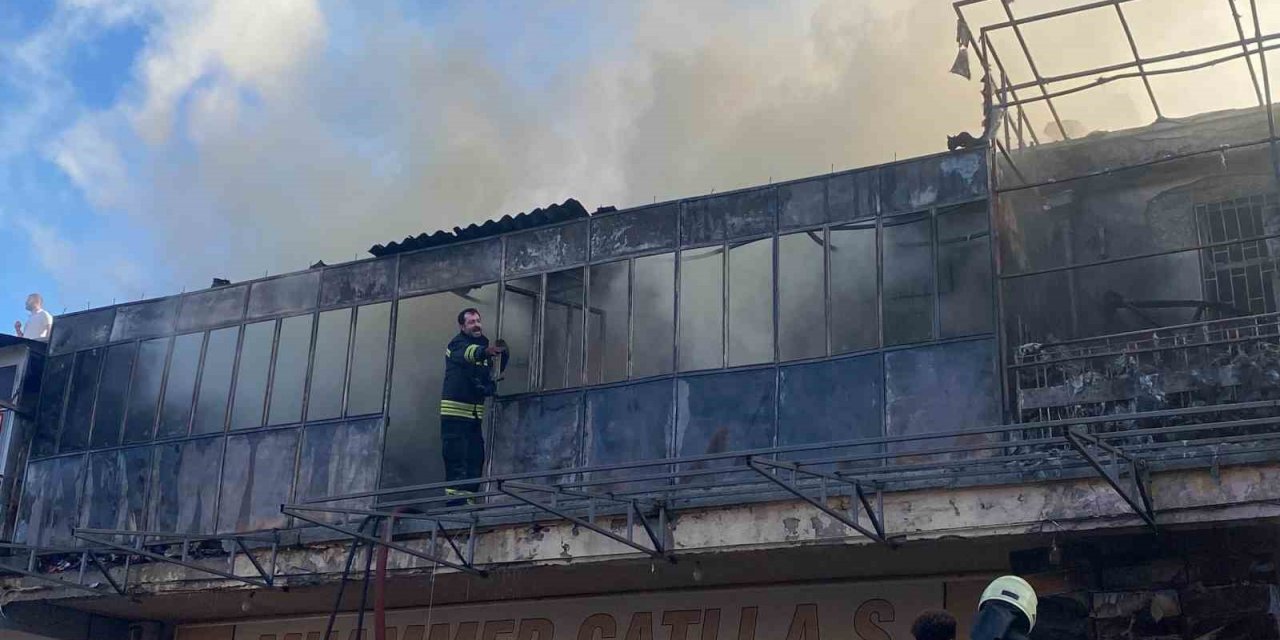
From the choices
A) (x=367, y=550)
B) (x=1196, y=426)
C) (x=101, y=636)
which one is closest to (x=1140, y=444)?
(x=1196, y=426)

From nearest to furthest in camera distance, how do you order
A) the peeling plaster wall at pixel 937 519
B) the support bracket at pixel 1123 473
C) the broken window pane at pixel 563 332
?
1. the support bracket at pixel 1123 473
2. the peeling plaster wall at pixel 937 519
3. the broken window pane at pixel 563 332

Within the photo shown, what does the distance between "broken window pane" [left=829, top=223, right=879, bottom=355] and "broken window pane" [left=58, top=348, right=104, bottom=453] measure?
28.8 feet

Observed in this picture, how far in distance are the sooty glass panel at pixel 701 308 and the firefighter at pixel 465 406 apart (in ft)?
6.08

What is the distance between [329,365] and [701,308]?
423 cm

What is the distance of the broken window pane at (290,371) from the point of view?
46.6 ft

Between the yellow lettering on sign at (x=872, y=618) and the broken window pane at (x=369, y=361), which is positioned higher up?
the broken window pane at (x=369, y=361)

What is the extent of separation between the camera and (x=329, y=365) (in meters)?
14.2

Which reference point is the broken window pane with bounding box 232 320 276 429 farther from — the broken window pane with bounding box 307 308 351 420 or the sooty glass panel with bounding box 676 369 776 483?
the sooty glass panel with bounding box 676 369 776 483

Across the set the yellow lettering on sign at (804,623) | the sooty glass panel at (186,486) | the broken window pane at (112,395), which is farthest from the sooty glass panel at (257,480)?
the yellow lettering on sign at (804,623)

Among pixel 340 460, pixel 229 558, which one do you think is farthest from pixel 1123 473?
pixel 229 558

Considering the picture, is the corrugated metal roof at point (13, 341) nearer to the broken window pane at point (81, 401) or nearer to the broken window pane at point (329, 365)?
the broken window pane at point (81, 401)

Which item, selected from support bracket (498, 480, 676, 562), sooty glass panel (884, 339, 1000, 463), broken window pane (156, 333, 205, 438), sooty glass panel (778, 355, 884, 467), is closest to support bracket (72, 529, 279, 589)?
broken window pane (156, 333, 205, 438)

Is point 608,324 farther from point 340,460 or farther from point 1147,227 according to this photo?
point 1147,227

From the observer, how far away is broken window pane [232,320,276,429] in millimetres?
14422
